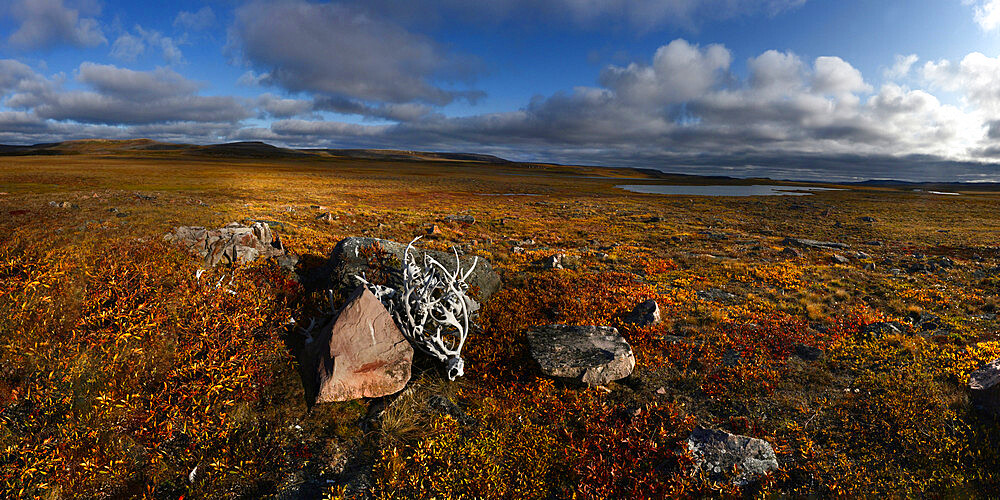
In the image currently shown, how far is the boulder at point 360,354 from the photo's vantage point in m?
8.29

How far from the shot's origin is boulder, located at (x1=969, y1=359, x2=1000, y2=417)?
298 inches

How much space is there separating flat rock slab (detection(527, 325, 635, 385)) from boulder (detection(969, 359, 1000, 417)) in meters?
6.60

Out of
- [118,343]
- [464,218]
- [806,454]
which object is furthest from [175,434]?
[464,218]

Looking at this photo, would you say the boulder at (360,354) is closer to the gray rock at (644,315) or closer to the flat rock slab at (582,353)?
the flat rock slab at (582,353)

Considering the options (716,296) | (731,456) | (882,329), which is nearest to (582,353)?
(731,456)

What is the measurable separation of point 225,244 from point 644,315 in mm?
14495

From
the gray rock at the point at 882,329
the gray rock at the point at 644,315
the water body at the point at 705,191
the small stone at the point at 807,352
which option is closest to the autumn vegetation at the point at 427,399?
the small stone at the point at 807,352

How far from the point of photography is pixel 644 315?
514 inches

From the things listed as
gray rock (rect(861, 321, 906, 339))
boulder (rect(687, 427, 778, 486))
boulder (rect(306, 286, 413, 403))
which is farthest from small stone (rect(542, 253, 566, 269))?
boulder (rect(687, 427, 778, 486))

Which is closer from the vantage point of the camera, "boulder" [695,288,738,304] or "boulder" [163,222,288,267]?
"boulder" [163,222,288,267]

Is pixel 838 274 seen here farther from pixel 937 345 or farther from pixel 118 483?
pixel 118 483

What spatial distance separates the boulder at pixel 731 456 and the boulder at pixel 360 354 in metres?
6.14

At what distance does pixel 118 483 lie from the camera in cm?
608

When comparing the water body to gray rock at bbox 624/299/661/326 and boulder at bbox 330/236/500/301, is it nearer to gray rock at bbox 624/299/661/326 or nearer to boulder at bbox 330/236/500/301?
gray rock at bbox 624/299/661/326
